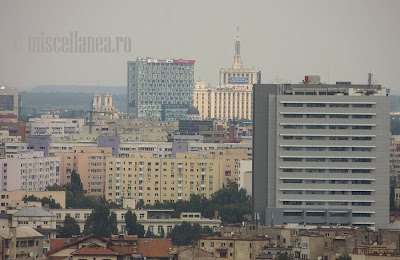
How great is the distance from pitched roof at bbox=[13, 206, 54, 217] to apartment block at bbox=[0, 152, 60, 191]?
47273mm

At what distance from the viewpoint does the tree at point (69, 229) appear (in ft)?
394

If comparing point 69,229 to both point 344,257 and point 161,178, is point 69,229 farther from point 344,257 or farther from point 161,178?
point 161,178

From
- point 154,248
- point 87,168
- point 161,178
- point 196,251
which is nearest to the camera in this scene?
point 196,251

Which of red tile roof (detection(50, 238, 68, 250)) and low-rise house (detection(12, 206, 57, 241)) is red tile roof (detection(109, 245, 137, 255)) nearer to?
red tile roof (detection(50, 238, 68, 250))

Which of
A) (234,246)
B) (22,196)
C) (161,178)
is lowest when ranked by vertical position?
(234,246)

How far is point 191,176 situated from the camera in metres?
173

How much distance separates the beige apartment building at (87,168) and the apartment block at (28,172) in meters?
2.51

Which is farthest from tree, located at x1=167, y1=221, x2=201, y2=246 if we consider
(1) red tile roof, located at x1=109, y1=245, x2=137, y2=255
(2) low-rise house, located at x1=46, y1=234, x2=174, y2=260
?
(1) red tile roof, located at x1=109, y1=245, x2=137, y2=255

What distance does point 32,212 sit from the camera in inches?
4695

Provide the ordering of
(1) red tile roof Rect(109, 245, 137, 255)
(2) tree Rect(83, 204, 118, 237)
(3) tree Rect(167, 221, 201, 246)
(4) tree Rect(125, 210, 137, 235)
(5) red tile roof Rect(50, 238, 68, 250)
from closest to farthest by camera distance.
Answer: (1) red tile roof Rect(109, 245, 137, 255), (5) red tile roof Rect(50, 238, 68, 250), (3) tree Rect(167, 221, 201, 246), (2) tree Rect(83, 204, 118, 237), (4) tree Rect(125, 210, 137, 235)

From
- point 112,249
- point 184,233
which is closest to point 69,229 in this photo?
point 184,233

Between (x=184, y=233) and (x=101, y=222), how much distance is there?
678 cm

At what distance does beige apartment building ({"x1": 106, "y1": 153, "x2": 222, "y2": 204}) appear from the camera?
562 feet

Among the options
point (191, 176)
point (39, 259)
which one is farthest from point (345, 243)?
point (191, 176)
